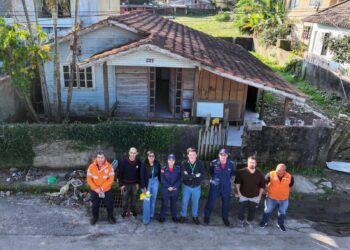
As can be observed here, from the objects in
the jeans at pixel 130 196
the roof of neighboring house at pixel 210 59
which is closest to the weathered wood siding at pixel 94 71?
the roof of neighboring house at pixel 210 59

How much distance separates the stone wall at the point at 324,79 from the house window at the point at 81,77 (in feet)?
40.3

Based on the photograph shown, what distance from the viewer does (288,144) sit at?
8938mm

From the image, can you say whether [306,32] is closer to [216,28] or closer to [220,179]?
[216,28]

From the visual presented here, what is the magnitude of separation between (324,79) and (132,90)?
1177 cm

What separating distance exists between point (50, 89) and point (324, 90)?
46.8ft

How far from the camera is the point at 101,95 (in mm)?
12133

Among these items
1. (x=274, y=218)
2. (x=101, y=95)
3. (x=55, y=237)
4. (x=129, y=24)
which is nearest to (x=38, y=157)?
(x=55, y=237)

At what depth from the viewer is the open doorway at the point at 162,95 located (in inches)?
487

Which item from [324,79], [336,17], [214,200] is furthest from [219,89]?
[336,17]

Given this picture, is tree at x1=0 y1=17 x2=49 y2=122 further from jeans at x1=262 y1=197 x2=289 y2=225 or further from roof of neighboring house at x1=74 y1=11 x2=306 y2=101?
jeans at x1=262 y1=197 x2=289 y2=225

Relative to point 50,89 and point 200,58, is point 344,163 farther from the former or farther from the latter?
point 50,89

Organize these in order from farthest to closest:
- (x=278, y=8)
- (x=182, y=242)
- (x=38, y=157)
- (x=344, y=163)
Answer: (x=278, y=8), (x=344, y=163), (x=38, y=157), (x=182, y=242)

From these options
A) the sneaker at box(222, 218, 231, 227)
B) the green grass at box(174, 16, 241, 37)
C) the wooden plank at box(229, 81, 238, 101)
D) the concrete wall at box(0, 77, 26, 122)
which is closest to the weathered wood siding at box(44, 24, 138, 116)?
the concrete wall at box(0, 77, 26, 122)

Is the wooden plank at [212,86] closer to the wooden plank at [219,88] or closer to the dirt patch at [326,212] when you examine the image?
the wooden plank at [219,88]
